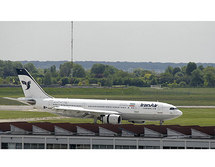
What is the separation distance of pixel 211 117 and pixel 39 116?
32.4 metres

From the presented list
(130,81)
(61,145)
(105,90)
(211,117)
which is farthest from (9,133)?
(130,81)

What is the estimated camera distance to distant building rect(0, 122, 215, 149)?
54.3 m

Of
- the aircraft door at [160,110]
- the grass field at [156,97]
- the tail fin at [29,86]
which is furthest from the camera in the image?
the grass field at [156,97]

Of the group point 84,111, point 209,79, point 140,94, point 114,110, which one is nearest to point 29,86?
point 84,111

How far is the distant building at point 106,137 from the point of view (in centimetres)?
5434

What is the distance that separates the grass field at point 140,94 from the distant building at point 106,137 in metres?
71.4

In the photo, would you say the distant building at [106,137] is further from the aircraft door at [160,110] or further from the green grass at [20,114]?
the green grass at [20,114]

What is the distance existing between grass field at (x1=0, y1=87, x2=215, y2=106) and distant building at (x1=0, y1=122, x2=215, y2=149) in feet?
234

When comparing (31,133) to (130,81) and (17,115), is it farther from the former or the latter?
(130,81)

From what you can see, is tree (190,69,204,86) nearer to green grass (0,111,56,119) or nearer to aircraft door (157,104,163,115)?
green grass (0,111,56,119)

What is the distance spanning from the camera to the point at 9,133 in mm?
58500

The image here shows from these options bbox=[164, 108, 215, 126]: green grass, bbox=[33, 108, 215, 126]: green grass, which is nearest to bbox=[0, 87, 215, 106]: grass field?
bbox=[164, 108, 215, 126]: green grass

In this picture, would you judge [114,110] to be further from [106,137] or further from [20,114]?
[20,114]

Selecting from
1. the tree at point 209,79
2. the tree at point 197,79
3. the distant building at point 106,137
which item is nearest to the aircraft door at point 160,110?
the distant building at point 106,137
